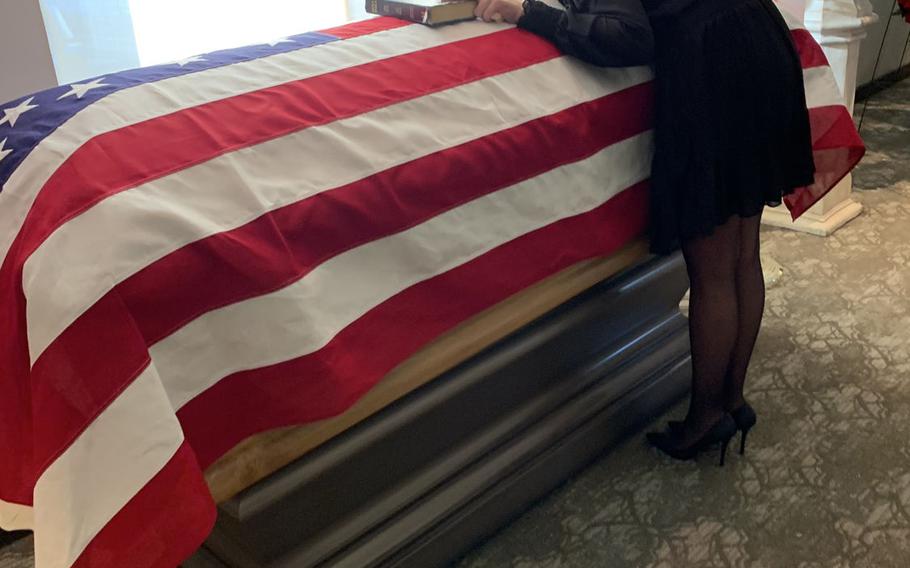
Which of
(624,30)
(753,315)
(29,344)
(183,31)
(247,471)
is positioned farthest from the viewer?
(183,31)

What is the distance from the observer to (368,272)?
53.1 inches

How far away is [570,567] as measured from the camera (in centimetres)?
169

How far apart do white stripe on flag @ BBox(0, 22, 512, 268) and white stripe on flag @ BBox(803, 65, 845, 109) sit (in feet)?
2.33

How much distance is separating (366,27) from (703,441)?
1140 mm

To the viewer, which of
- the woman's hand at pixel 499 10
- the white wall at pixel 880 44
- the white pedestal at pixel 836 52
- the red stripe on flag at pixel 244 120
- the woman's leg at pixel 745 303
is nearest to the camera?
the red stripe on flag at pixel 244 120

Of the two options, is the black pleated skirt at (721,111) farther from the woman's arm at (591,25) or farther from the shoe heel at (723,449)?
the shoe heel at (723,449)

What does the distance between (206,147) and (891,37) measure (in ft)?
14.9

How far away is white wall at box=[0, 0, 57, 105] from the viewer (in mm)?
1961

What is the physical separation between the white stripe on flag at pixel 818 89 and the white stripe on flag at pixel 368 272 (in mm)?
438

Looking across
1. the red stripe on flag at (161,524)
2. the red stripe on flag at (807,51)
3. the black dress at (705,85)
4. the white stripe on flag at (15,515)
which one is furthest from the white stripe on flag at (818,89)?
the white stripe on flag at (15,515)

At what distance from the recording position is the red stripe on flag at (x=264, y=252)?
41.3 inches

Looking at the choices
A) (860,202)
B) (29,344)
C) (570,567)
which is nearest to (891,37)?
(860,202)

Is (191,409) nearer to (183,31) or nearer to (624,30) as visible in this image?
(624,30)

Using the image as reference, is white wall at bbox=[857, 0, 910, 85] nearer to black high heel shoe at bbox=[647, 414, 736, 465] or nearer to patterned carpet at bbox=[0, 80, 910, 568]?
patterned carpet at bbox=[0, 80, 910, 568]
